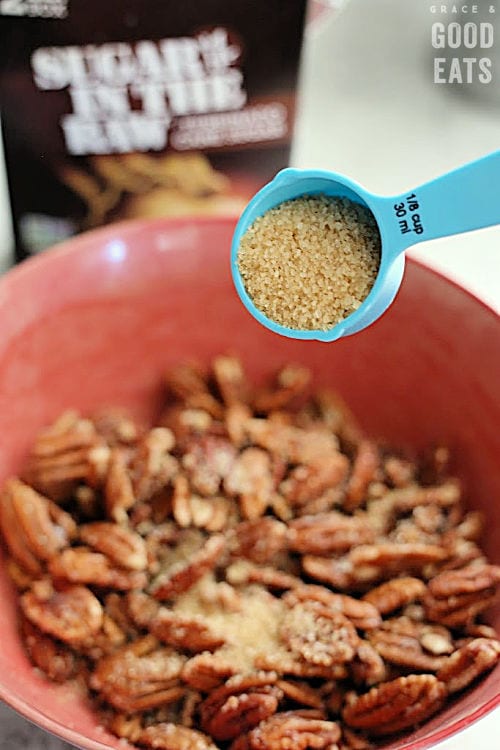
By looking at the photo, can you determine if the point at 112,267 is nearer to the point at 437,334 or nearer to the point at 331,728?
the point at 437,334

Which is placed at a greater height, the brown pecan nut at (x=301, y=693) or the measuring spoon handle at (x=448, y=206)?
the measuring spoon handle at (x=448, y=206)

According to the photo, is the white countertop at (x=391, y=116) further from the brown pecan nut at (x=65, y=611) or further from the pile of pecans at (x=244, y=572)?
the brown pecan nut at (x=65, y=611)

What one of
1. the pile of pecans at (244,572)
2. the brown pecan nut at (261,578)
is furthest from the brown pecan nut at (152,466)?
the brown pecan nut at (261,578)

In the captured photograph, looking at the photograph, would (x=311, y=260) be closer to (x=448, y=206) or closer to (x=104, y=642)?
(x=448, y=206)

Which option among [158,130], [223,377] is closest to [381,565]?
[223,377]

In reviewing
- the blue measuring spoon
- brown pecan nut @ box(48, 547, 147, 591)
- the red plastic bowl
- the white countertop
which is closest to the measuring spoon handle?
the blue measuring spoon

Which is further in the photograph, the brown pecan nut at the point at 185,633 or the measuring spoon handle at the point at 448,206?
the brown pecan nut at the point at 185,633

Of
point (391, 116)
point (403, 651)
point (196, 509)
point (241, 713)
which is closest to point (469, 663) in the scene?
point (403, 651)
